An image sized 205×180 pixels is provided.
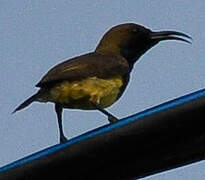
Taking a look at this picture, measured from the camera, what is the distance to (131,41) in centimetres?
598

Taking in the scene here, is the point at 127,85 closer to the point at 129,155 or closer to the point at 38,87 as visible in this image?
the point at 38,87

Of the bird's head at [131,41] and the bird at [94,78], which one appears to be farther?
the bird's head at [131,41]

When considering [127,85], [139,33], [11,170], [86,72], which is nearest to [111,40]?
[139,33]

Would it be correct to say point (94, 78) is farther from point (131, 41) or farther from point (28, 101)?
point (131, 41)

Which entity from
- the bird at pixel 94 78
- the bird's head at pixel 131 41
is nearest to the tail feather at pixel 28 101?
the bird at pixel 94 78

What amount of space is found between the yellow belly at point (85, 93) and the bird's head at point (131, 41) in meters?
0.97

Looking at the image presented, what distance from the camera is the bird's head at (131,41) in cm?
586

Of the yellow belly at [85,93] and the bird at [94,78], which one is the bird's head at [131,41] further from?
the yellow belly at [85,93]

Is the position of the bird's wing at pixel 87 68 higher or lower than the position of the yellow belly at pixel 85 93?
higher

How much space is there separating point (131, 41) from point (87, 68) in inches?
51.0

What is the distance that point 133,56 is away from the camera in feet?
19.4

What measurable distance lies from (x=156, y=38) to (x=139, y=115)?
418 cm

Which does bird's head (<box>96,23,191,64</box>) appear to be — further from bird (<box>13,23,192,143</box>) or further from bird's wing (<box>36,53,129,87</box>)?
bird's wing (<box>36,53,129,87</box>)

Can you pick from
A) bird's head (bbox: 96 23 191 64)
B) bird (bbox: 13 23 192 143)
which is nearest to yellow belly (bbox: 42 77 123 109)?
bird (bbox: 13 23 192 143)
